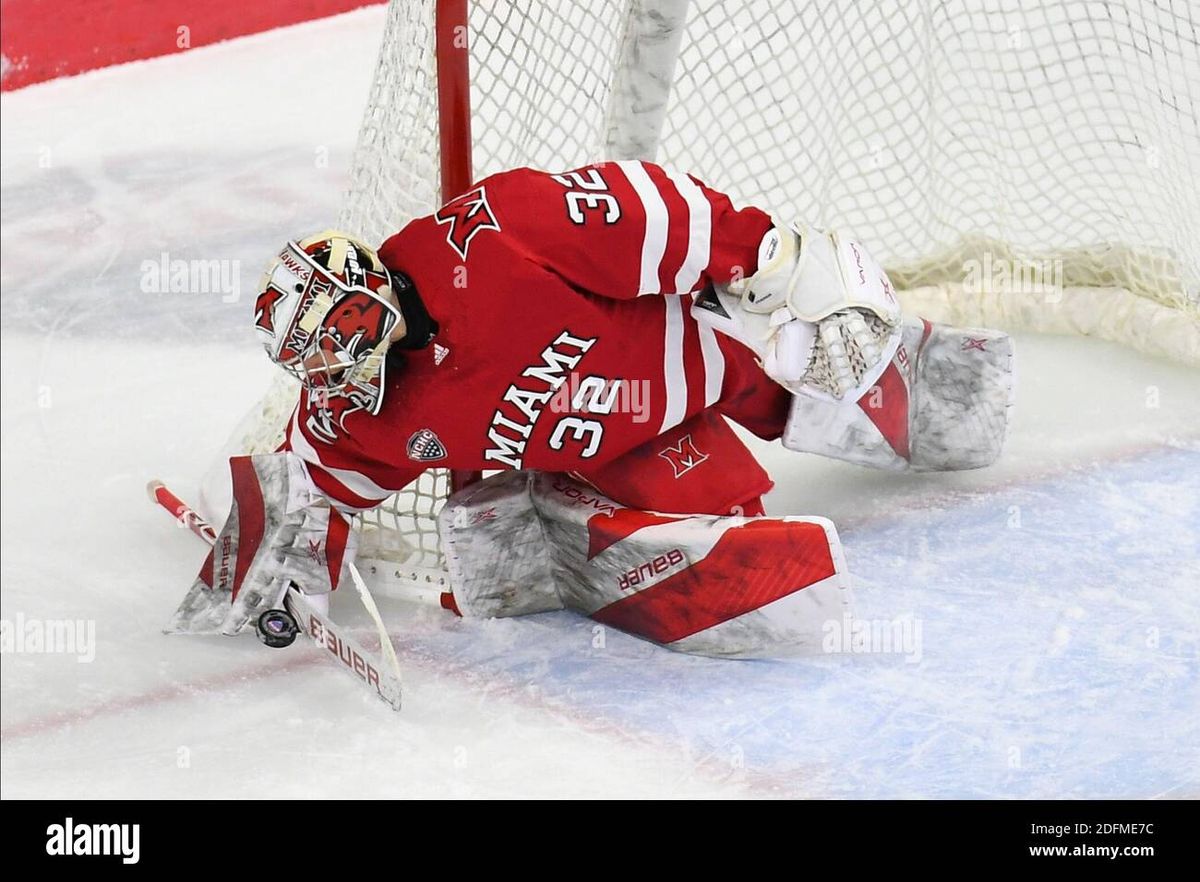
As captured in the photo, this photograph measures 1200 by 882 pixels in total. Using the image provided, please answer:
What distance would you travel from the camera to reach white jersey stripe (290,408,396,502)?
7.50 feet

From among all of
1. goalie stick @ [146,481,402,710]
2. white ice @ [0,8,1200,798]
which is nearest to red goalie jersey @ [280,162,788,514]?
goalie stick @ [146,481,402,710]

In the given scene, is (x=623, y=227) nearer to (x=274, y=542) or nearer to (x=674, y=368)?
(x=674, y=368)

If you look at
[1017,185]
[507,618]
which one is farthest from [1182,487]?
[507,618]

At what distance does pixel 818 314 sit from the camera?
83.4 inches

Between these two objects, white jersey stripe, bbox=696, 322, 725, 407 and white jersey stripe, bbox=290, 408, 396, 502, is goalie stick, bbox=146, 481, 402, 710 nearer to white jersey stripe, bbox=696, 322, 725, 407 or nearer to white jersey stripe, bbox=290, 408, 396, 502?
white jersey stripe, bbox=290, 408, 396, 502

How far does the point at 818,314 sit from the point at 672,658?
513 mm

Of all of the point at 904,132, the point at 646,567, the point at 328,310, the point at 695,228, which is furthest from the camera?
the point at 904,132

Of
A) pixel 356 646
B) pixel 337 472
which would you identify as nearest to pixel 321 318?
pixel 337 472

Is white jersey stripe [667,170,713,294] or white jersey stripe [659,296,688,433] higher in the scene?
white jersey stripe [667,170,713,294]

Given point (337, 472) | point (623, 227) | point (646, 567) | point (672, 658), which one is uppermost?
point (623, 227)

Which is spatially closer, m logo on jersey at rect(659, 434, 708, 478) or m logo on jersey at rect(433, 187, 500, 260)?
m logo on jersey at rect(433, 187, 500, 260)

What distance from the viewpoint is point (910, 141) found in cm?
311

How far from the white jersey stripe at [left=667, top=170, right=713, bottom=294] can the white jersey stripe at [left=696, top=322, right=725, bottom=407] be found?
157mm

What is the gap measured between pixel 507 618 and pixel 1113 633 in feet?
2.74
